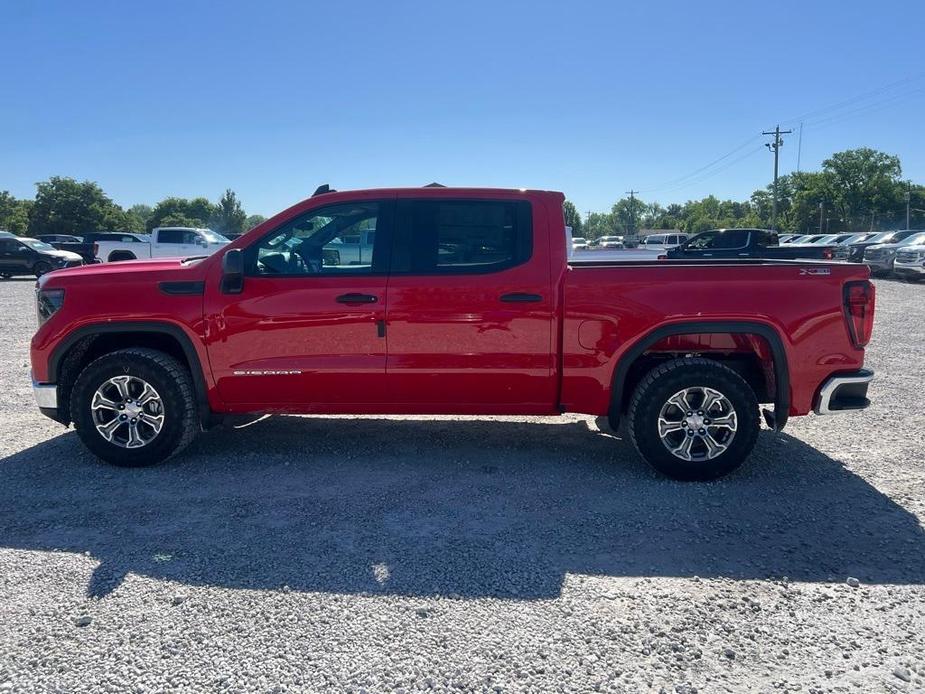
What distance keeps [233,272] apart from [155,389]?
1018 millimetres

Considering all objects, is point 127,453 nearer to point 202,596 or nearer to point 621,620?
point 202,596

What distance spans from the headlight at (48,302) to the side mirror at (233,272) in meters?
1.22

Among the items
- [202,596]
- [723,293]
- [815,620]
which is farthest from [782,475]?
[202,596]

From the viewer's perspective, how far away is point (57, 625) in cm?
308

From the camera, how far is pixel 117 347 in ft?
17.3

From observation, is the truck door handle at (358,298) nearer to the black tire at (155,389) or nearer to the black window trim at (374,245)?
the black window trim at (374,245)

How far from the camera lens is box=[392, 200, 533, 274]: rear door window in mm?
4891

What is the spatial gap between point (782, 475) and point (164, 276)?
4542 mm

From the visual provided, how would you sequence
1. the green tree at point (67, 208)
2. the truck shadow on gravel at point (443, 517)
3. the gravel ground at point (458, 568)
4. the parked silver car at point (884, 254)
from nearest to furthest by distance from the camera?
the gravel ground at point (458, 568) → the truck shadow on gravel at point (443, 517) → the parked silver car at point (884, 254) → the green tree at point (67, 208)

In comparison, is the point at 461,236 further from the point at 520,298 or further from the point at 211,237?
the point at 211,237

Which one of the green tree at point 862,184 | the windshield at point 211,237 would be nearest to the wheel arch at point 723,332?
the windshield at point 211,237

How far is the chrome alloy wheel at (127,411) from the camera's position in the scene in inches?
197

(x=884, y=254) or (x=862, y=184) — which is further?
(x=862, y=184)

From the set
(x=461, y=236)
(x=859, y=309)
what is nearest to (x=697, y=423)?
(x=859, y=309)
